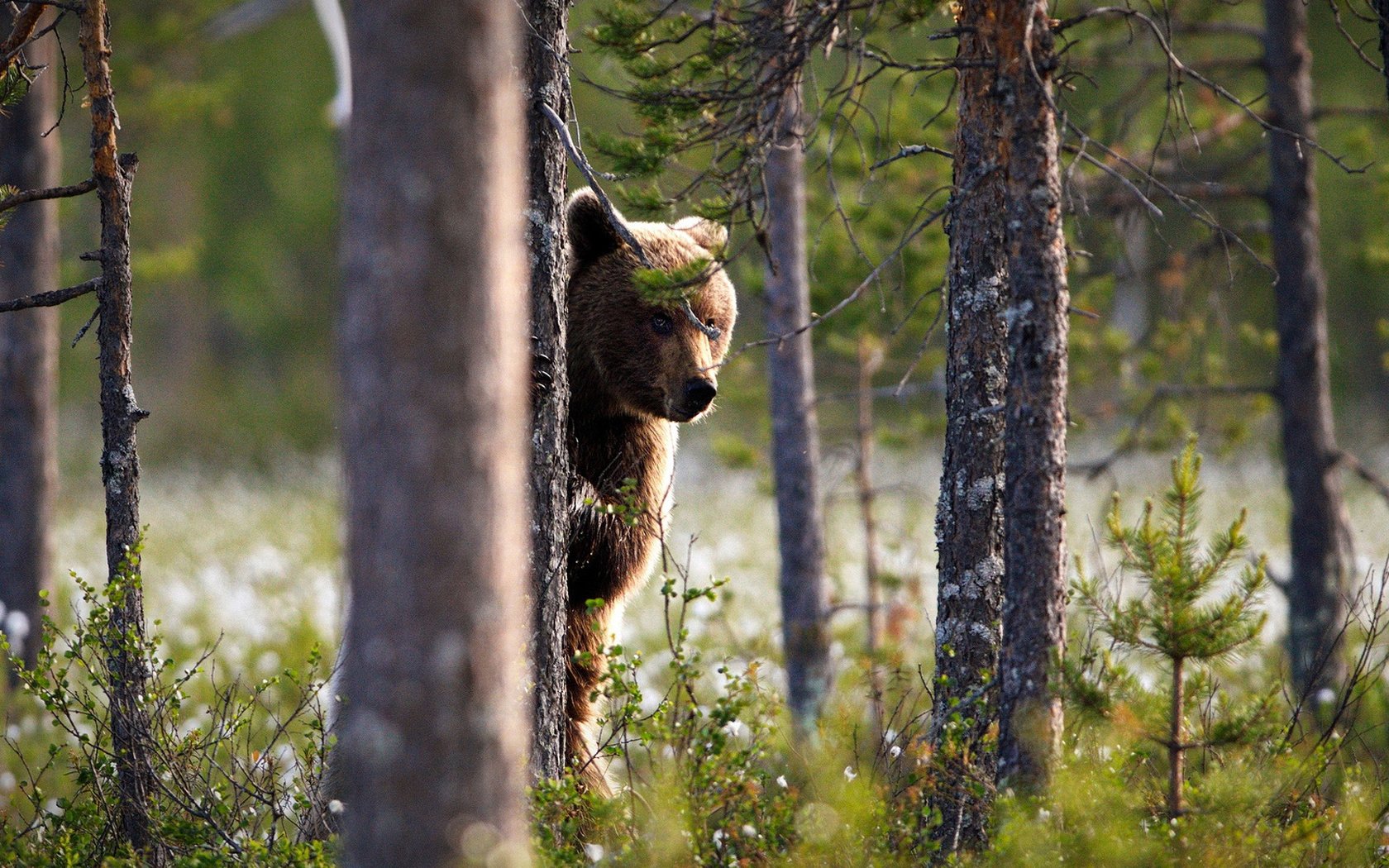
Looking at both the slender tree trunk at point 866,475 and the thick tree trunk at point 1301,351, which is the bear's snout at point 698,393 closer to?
the slender tree trunk at point 866,475

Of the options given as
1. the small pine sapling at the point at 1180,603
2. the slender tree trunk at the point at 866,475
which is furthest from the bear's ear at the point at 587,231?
the slender tree trunk at the point at 866,475

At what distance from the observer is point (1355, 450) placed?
67.7 feet

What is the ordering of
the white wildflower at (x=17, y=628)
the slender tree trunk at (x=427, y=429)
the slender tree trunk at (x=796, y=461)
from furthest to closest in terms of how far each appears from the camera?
the slender tree trunk at (x=796, y=461), the white wildflower at (x=17, y=628), the slender tree trunk at (x=427, y=429)

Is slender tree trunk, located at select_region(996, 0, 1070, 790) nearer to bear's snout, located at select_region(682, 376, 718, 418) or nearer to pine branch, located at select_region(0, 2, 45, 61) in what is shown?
bear's snout, located at select_region(682, 376, 718, 418)

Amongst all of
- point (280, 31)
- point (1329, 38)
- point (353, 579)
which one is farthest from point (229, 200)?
point (353, 579)

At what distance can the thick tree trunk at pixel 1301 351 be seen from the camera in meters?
7.30

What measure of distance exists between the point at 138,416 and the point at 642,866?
2.20 m

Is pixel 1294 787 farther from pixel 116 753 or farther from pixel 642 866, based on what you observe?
pixel 116 753

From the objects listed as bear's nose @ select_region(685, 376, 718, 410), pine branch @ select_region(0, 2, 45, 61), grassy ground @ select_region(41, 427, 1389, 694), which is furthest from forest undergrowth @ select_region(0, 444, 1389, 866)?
grassy ground @ select_region(41, 427, 1389, 694)

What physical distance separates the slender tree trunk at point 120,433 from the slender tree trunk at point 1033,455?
2.69m

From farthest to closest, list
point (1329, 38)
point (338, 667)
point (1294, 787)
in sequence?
1. point (1329, 38)
2. point (338, 667)
3. point (1294, 787)

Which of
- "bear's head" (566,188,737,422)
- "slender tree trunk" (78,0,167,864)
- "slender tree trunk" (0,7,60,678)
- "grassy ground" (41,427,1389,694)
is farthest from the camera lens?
"grassy ground" (41,427,1389,694)

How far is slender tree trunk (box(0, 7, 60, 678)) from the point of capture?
26.2ft

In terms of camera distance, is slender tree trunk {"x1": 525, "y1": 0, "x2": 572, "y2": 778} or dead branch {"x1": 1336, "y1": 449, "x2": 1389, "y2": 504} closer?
slender tree trunk {"x1": 525, "y1": 0, "x2": 572, "y2": 778}
